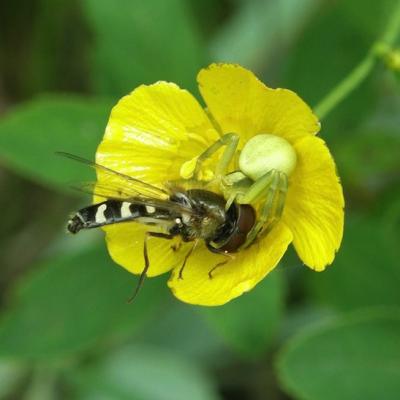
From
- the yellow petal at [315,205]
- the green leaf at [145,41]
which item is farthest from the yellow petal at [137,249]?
the green leaf at [145,41]

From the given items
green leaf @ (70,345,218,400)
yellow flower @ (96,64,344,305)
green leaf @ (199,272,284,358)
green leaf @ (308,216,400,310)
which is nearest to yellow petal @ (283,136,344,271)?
yellow flower @ (96,64,344,305)

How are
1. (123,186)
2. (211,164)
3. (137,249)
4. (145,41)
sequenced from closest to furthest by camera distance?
(123,186) < (137,249) < (211,164) < (145,41)

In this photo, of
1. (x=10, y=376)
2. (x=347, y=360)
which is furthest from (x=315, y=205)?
(x=10, y=376)

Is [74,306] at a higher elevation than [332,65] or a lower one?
lower

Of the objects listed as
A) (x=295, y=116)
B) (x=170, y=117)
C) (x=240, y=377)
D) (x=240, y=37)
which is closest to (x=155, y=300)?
(x=240, y=377)

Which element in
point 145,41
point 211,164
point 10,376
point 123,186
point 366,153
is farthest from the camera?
point 10,376

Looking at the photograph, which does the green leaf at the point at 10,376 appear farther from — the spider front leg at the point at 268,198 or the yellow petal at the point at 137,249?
the spider front leg at the point at 268,198

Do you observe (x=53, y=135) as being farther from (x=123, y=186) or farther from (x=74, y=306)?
(x=123, y=186)
